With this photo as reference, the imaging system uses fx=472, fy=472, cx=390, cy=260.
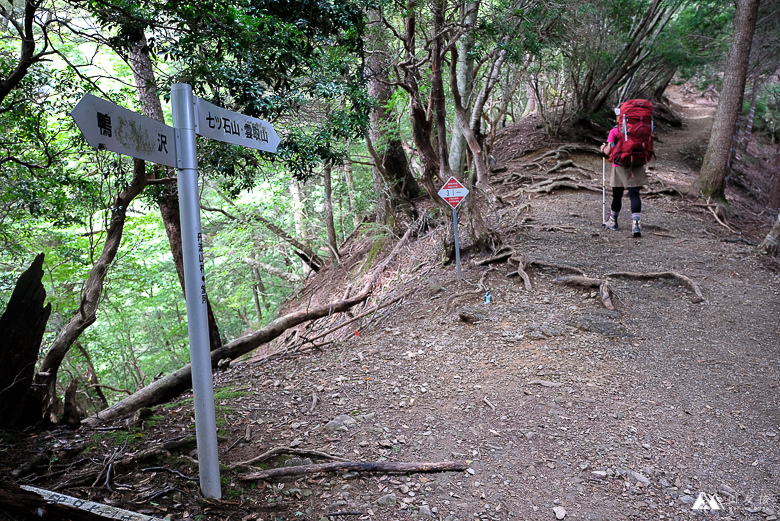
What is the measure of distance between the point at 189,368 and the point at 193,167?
3356 mm

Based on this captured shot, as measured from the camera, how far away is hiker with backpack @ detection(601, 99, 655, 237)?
7648 mm

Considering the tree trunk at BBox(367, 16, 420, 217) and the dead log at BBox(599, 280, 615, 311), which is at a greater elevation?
the tree trunk at BBox(367, 16, 420, 217)

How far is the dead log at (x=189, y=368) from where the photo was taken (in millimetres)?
4434

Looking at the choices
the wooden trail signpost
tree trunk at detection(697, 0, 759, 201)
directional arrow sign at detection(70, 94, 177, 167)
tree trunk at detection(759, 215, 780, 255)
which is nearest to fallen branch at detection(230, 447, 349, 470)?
the wooden trail signpost

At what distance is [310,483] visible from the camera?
123 inches

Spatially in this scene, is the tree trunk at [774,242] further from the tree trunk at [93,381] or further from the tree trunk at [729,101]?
the tree trunk at [93,381]

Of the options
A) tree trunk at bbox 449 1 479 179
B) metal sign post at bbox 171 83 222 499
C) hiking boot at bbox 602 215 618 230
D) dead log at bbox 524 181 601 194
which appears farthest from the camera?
dead log at bbox 524 181 601 194

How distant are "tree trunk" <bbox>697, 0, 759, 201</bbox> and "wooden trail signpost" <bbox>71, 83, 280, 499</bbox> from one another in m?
11.3

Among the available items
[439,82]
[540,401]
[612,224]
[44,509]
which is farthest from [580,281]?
[44,509]

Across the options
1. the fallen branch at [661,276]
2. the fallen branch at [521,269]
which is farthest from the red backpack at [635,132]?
the fallen branch at [521,269]

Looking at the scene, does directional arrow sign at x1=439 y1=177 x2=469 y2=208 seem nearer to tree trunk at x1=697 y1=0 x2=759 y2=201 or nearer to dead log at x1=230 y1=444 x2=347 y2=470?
dead log at x1=230 y1=444 x2=347 y2=470

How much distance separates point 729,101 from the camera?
10289mm

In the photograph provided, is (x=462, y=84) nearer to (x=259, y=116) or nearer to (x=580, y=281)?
(x=580, y=281)

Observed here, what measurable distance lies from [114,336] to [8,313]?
37.6 ft
